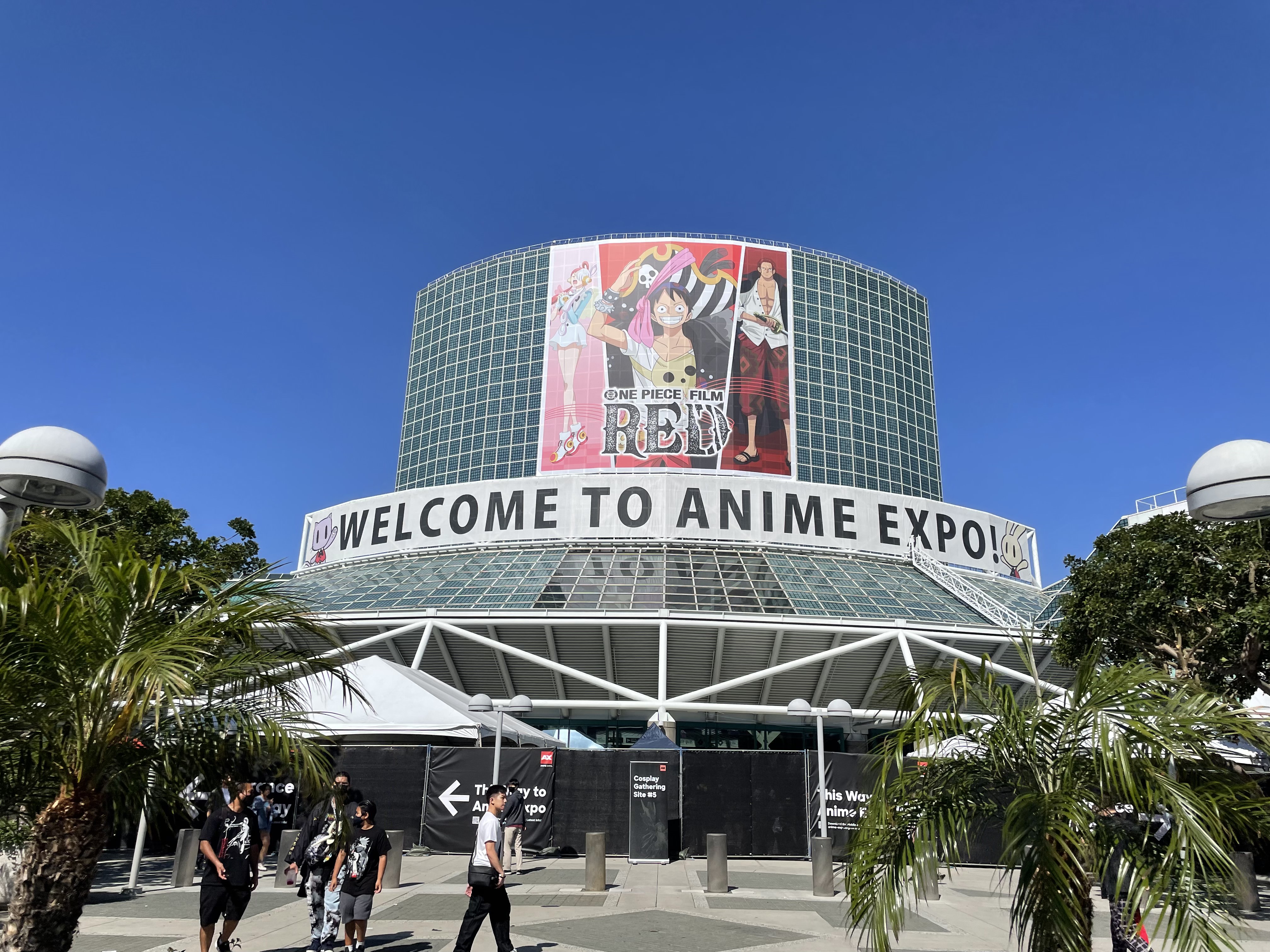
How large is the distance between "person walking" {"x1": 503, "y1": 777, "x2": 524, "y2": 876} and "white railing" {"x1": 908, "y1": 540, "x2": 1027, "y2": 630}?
20.4 m

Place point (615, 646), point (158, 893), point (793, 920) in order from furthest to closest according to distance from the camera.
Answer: point (615, 646), point (158, 893), point (793, 920)

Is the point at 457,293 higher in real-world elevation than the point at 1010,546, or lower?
higher

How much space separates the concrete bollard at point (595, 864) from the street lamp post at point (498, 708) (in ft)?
11.9

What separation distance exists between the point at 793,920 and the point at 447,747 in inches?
380

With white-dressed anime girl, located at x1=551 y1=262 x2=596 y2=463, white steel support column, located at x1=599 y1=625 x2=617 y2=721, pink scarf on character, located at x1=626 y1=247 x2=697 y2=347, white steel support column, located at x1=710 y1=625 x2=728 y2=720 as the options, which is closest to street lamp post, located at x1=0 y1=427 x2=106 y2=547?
white steel support column, located at x1=599 y1=625 x2=617 y2=721

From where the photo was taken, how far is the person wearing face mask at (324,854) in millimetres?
9562

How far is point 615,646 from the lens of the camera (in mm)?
36469

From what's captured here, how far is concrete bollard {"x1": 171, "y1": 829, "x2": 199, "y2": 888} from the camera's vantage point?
15750 mm

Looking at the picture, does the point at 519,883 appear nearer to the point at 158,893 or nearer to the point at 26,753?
the point at 158,893

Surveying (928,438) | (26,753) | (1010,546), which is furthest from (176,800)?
(928,438)

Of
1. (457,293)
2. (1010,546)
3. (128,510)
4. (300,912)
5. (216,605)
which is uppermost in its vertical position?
(457,293)

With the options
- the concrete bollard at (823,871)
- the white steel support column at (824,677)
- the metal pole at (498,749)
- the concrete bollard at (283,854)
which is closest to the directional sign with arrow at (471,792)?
the metal pole at (498,749)

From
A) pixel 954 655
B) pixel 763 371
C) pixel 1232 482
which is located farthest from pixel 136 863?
pixel 763 371

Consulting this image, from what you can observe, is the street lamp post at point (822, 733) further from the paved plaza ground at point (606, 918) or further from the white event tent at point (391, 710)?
the white event tent at point (391, 710)
